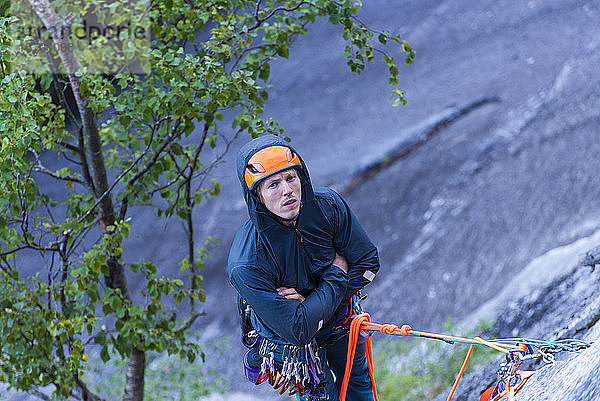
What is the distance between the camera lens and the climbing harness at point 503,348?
6.14ft

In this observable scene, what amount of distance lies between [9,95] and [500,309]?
11.0ft

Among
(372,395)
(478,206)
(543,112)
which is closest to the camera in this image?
(372,395)

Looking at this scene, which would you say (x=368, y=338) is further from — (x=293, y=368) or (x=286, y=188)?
(x=286, y=188)

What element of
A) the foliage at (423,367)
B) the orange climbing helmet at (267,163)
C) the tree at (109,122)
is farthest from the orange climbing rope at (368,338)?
the foliage at (423,367)

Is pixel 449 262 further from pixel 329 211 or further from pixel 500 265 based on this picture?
pixel 329 211

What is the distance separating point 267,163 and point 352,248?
1.39 ft

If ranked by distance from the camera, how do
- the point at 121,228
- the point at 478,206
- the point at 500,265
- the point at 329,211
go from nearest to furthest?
the point at 329,211
the point at 121,228
the point at 500,265
the point at 478,206

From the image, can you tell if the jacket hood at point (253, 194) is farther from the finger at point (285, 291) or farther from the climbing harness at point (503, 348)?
the climbing harness at point (503, 348)

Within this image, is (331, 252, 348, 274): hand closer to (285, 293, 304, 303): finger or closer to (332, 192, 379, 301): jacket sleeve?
(332, 192, 379, 301): jacket sleeve

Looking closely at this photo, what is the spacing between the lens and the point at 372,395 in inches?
93.4

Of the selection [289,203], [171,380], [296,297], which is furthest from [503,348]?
[171,380]

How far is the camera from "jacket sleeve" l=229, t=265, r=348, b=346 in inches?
75.9

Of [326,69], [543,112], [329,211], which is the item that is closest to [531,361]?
[329,211]

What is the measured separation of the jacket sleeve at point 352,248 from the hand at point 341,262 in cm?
1
